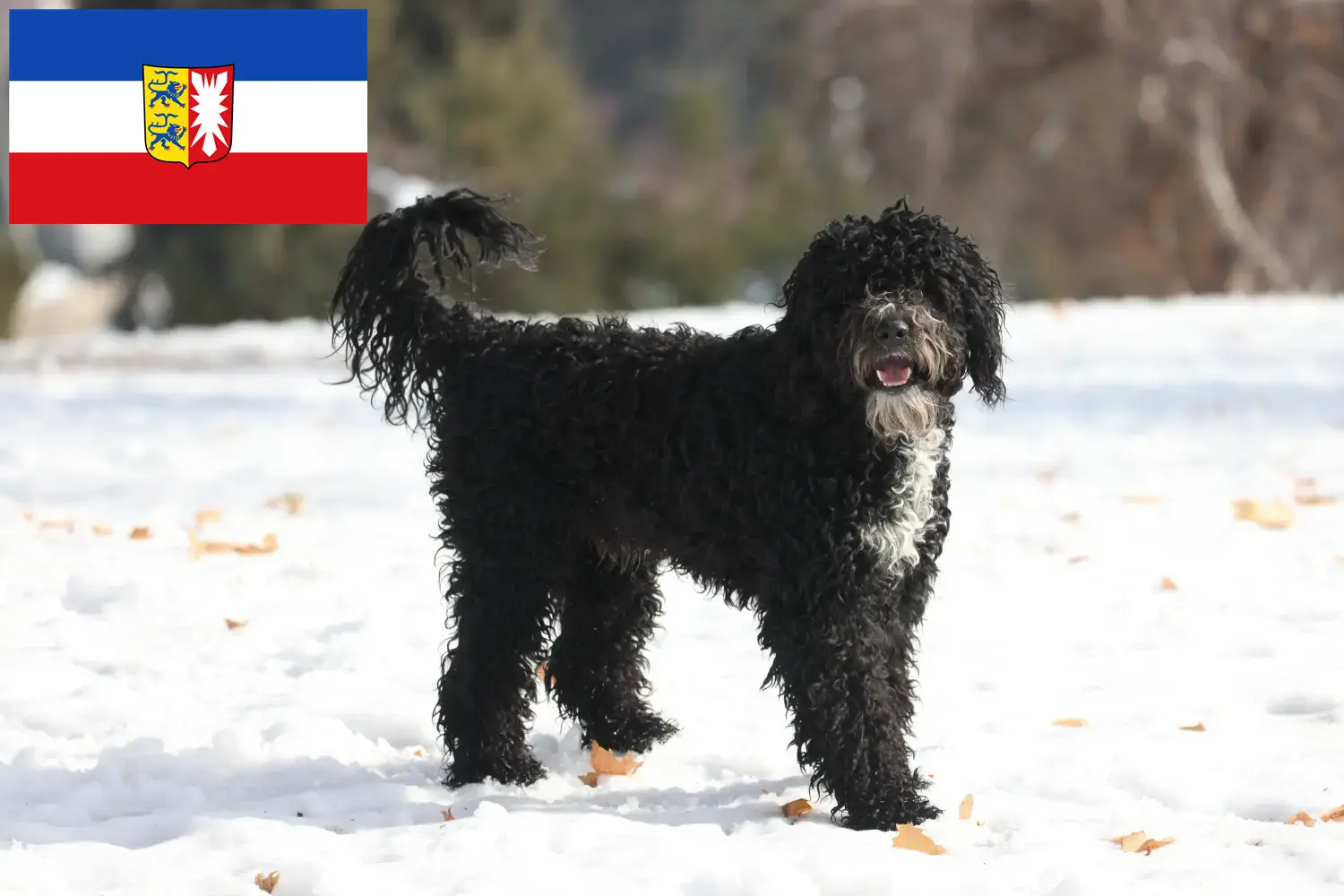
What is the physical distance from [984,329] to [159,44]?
810cm

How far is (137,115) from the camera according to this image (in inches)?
420

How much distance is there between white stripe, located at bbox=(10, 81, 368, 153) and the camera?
10.7 m

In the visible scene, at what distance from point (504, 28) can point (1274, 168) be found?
40.1 ft

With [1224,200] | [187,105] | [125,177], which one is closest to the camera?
[187,105]

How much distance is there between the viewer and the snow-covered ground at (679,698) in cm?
421

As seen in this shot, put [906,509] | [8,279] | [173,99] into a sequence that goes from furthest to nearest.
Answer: [8,279] < [173,99] < [906,509]

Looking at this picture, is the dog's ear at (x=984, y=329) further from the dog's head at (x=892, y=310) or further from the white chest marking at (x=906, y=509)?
the white chest marking at (x=906, y=509)

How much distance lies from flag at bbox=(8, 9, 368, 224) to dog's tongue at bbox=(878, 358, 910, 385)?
6.65 metres

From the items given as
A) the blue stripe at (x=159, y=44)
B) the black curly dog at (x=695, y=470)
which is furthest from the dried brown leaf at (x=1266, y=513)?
the blue stripe at (x=159, y=44)

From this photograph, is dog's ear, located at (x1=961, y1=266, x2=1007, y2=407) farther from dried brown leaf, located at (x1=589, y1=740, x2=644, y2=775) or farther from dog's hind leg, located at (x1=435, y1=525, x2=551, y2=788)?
dried brown leaf, located at (x1=589, y1=740, x2=644, y2=775)

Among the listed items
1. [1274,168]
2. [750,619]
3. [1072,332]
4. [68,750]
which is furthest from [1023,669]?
[1274,168]

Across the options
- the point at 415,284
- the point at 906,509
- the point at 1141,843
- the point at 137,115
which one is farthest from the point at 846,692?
the point at 137,115

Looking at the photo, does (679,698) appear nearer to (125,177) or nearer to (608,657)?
(608,657)

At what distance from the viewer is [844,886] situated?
13.1 feet
